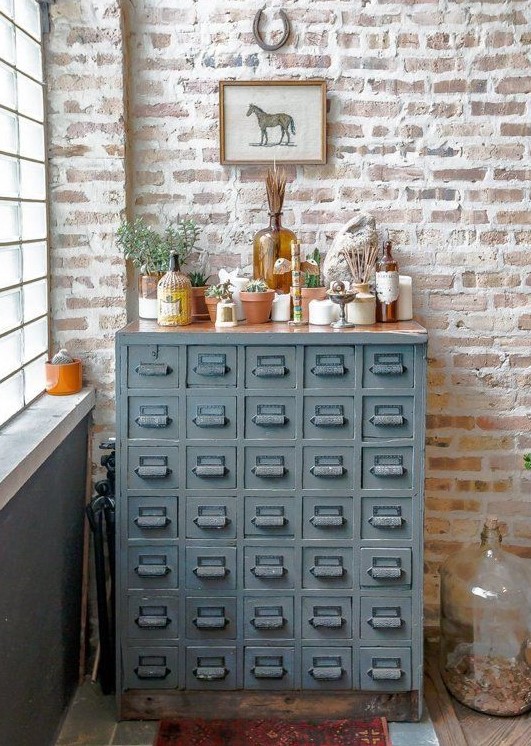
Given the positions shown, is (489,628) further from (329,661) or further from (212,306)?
(212,306)

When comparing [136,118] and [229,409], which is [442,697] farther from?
[136,118]

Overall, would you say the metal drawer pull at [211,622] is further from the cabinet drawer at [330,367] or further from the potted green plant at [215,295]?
the potted green plant at [215,295]

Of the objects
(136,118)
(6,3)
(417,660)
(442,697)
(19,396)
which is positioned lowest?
(442,697)

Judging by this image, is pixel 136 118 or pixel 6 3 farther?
pixel 136 118

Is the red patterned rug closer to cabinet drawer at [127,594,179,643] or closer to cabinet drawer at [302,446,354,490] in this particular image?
cabinet drawer at [127,594,179,643]

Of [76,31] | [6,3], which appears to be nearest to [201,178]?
[76,31]

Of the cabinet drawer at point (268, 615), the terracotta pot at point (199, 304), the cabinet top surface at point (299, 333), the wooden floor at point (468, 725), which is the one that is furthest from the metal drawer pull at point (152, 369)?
the wooden floor at point (468, 725)

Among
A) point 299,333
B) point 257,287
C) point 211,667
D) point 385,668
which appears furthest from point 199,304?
point 385,668

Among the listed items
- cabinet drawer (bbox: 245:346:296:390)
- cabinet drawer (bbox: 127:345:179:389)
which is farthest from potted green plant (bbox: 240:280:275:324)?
cabinet drawer (bbox: 127:345:179:389)

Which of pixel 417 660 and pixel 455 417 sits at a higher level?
pixel 455 417

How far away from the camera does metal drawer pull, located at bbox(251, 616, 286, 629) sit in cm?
287

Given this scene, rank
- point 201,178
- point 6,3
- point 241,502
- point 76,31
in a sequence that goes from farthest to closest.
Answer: point 201,178, point 76,31, point 241,502, point 6,3

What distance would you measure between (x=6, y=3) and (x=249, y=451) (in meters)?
1.62

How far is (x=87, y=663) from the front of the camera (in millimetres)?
3234
